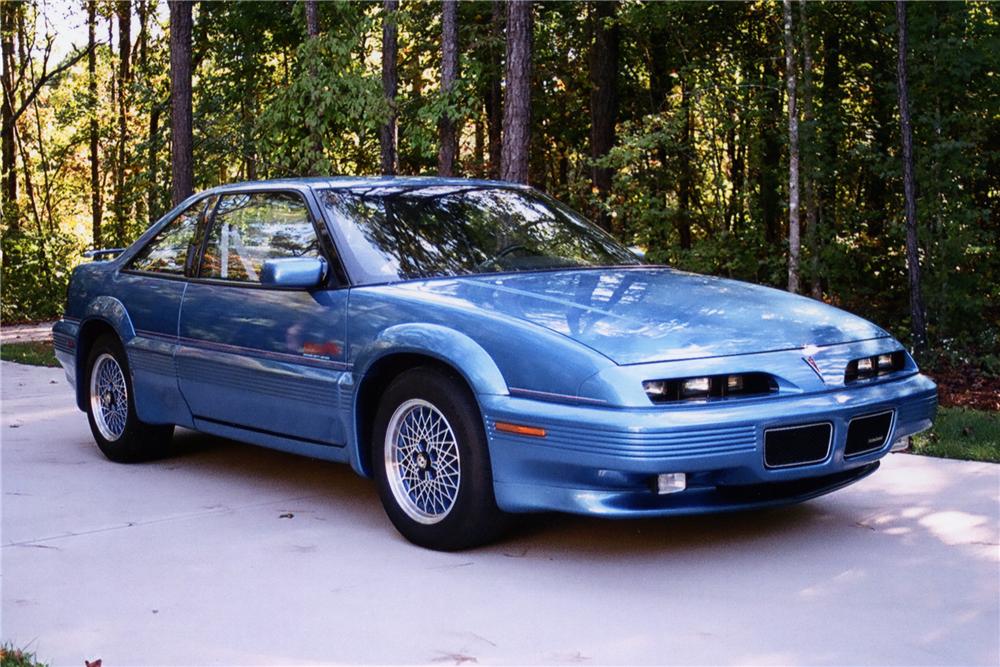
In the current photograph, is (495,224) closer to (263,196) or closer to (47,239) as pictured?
(263,196)

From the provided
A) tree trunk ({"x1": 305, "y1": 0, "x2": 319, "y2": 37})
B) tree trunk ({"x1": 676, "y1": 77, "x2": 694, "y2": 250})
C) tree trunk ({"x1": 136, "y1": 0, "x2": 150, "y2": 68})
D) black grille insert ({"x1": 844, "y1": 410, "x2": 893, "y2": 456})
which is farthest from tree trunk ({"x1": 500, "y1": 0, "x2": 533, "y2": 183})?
tree trunk ({"x1": 136, "y1": 0, "x2": 150, "y2": 68})

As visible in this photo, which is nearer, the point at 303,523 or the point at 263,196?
the point at 303,523

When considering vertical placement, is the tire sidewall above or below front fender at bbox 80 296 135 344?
below

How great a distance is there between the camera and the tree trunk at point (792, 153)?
14320 mm

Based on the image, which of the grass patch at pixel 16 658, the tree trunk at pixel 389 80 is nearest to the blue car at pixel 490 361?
the grass patch at pixel 16 658

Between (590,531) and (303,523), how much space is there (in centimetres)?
134

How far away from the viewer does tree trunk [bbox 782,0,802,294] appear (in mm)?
14320

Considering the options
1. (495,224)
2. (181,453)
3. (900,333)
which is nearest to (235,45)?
(900,333)

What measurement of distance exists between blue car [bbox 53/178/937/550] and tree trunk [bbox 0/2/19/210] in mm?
23930

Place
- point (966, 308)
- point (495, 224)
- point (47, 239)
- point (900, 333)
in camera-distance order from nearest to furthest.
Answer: point (495, 224), point (966, 308), point (900, 333), point (47, 239)

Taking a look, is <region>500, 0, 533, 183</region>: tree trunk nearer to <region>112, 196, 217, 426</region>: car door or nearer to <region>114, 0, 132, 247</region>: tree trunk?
<region>112, 196, 217, 426</region>: car door

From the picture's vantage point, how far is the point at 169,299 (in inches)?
265

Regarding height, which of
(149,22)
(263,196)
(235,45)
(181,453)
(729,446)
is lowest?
(181,453)

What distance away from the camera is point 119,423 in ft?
23.8
